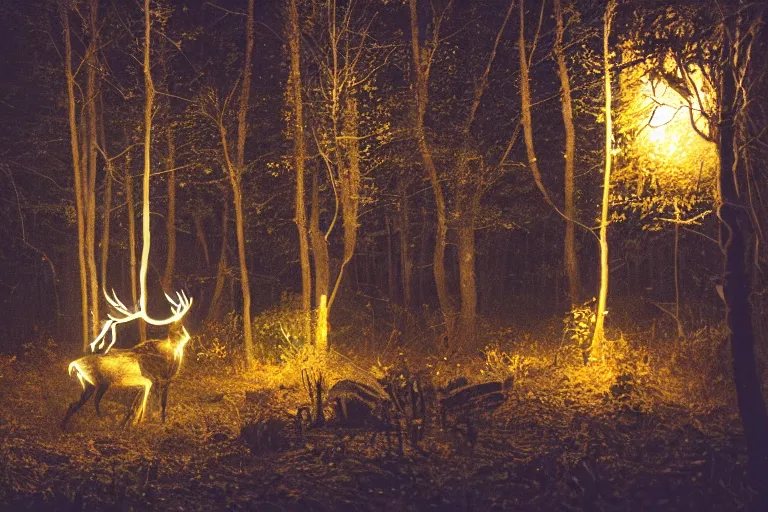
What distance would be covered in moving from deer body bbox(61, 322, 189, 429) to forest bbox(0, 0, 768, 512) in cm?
4

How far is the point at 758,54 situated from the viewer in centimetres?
951

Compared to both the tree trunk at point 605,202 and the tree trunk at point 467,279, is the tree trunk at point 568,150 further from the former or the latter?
the tree trunk at point 467,279

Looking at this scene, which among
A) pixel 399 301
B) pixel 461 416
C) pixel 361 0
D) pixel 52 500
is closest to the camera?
pixel 52 500

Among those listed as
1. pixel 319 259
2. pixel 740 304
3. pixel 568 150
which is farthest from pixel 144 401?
pixel 568 150

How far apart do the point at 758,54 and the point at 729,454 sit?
Result: 484 cm

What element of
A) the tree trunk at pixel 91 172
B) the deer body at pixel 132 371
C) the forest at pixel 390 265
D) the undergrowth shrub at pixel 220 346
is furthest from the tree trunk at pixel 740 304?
the tree trunk at pixel 91 172

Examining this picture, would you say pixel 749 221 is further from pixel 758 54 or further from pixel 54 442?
pixel 54 442

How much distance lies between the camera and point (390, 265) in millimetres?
26812

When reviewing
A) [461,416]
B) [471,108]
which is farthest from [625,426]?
[471,108]

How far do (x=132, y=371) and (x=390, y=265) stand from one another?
16.8 meters

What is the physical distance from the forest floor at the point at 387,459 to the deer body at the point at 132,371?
35 centimetres

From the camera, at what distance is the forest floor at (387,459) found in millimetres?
7457

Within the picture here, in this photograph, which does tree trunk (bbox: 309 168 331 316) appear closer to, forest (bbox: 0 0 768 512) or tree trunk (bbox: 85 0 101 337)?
forest (bbox: 0 0 768 512)

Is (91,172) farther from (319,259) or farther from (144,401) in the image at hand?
(144,401)
